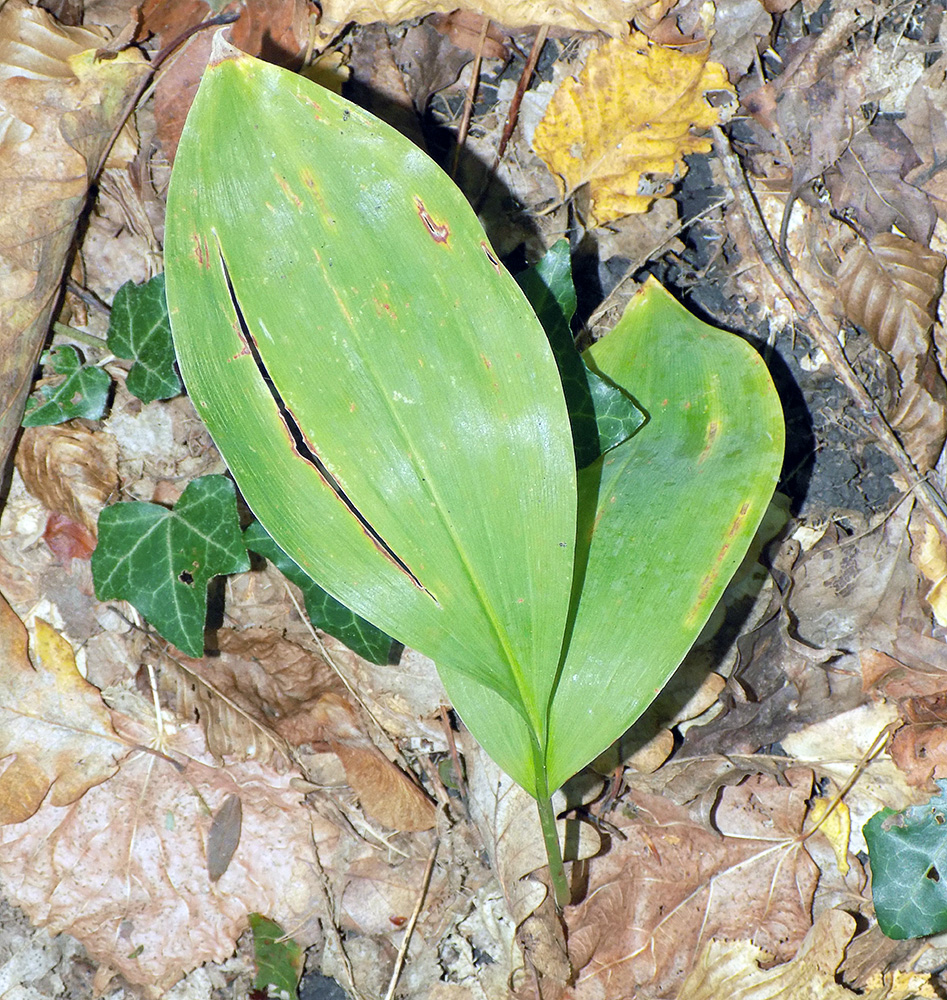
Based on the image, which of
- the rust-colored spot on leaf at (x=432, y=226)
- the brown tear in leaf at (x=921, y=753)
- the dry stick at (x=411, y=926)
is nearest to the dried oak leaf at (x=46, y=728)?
the dry stick at (x=411, y=926)

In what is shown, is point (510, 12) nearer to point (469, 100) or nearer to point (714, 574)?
point (469, 100)

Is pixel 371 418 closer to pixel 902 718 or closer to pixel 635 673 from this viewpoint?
pixel 635 673

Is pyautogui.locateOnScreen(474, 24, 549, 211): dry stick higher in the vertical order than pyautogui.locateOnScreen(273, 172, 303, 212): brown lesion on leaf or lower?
higher

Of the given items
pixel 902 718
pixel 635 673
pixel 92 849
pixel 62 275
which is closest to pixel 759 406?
pixel 635 673

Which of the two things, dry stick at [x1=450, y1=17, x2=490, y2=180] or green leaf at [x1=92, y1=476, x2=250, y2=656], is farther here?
dry stick at [x1=450, y1=17, x2=490, y2=180]

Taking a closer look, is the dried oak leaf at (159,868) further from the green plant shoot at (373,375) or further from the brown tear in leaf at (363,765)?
the green plant shoot at (373,375)

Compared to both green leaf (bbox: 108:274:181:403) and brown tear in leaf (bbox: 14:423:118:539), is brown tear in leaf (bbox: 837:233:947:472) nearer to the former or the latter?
green leaf (bbox: 108:274:181:403)

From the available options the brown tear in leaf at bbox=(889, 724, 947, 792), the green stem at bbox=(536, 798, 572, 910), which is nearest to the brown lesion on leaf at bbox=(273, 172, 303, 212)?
the green stem at bbox=(536, 798, 572, 910)
